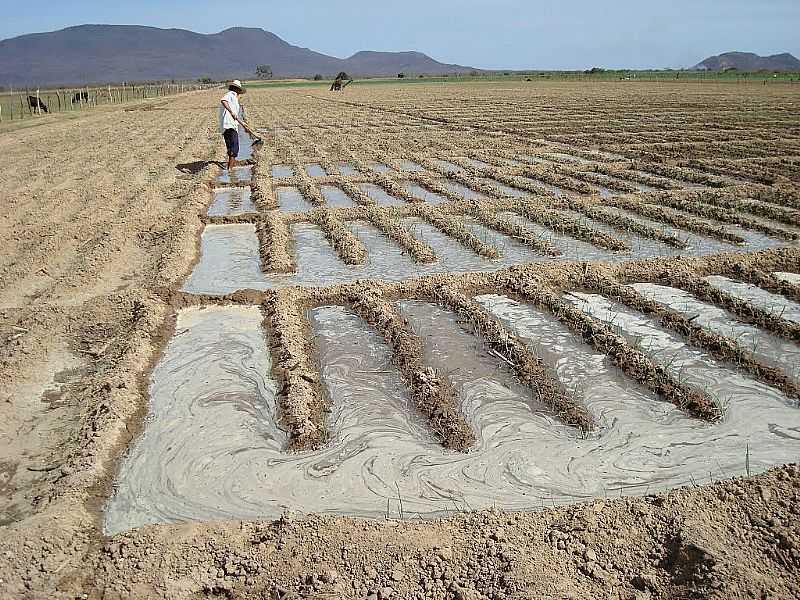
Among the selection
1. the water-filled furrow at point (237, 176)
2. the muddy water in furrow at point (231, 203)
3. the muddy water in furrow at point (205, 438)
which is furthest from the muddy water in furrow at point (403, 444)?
the water-filled furrow at point (237, 176)

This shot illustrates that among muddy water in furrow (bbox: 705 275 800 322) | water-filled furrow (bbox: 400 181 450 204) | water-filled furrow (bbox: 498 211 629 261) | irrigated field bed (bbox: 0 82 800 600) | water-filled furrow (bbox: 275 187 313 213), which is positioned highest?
water-filled furrow (bbox: 400 181 450 204)

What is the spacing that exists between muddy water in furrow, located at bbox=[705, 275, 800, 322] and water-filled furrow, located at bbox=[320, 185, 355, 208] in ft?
17.1

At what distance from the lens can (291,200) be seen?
382 inches

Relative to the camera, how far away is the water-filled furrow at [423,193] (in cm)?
957

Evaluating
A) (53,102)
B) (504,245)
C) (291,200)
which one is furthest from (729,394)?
(53,102)

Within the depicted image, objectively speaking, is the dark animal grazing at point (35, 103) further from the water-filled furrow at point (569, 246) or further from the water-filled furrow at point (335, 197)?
the water-filled furrow at point (569, 246)

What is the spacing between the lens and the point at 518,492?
321 centimetres

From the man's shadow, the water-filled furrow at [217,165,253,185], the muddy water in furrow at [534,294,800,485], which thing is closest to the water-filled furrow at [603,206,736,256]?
the muddy water in furrow at [534,294,800,485]

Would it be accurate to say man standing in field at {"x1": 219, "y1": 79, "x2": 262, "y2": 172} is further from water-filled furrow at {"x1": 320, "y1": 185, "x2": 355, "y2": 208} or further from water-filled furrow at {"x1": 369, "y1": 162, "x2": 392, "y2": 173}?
water-filled furrow at {"x1": 369, "y1": 162, "x2": 392, "y2": 173}

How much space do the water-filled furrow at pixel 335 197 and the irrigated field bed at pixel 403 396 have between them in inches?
4.0

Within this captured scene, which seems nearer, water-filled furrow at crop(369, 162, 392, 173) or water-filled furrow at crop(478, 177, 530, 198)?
water-filled furrow at crop(478, 177, 530, 198)

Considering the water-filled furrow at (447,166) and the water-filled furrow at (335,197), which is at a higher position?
the water-filled furrow at (447,166)

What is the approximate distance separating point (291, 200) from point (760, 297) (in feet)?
21.9

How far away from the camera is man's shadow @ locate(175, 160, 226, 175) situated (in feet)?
39.6
